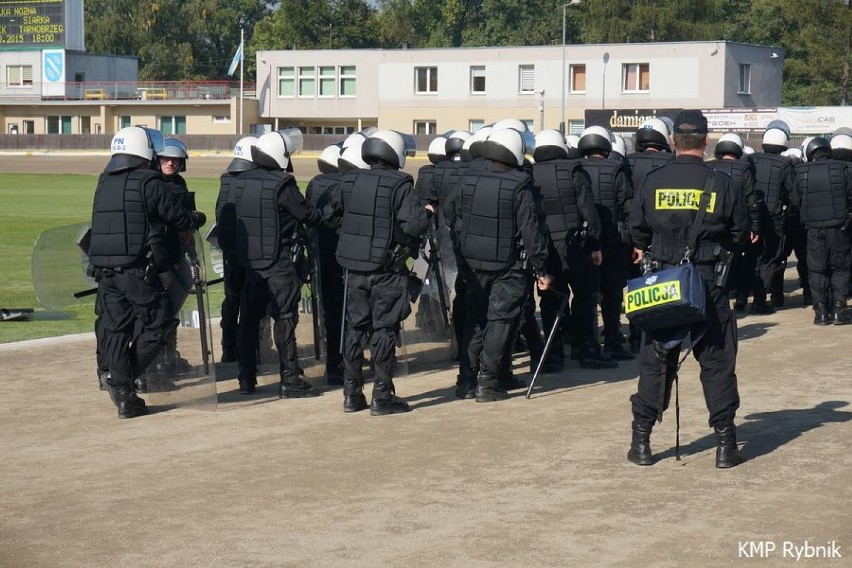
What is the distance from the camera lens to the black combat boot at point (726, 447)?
7.23 metres

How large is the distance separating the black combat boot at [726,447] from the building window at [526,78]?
60.7m

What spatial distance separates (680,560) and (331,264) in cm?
528

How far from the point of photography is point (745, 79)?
63625 mm

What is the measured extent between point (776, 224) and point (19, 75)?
72.8 m

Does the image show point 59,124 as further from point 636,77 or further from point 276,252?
point 276,252

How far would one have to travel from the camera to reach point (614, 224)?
11469mm

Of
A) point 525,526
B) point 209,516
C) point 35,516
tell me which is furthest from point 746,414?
point 35,516

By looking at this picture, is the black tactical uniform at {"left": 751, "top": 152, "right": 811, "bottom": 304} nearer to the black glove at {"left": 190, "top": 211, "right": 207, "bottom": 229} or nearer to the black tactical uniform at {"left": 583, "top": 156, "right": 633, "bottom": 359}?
the black tactical uniform at {"left": 583, "top": 156, "right": 633, "bottom": 359}

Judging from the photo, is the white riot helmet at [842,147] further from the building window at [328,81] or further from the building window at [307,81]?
the building window at [307,81]

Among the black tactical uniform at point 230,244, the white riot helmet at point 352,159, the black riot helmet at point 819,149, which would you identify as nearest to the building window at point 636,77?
the black riot helmet at point 819,149

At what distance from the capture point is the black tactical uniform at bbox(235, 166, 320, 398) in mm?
9500

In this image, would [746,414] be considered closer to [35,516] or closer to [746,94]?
[35,516]

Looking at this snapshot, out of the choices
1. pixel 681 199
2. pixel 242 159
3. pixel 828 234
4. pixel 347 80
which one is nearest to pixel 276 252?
pixel 242 159

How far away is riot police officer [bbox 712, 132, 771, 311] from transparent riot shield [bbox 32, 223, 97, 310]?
226 inches
